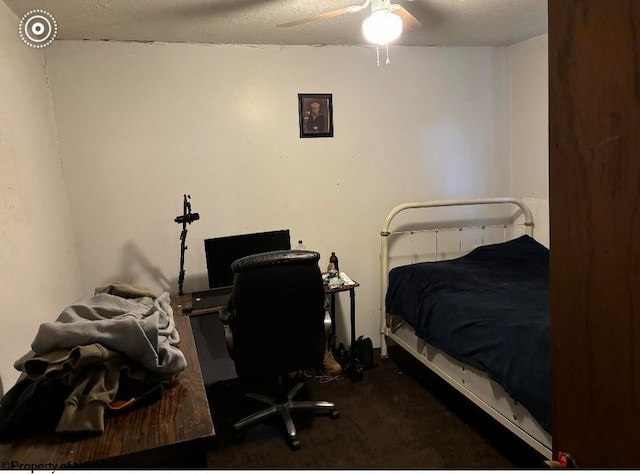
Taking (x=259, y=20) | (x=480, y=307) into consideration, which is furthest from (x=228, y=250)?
(x=480, y=307)

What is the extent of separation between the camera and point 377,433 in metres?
2.45

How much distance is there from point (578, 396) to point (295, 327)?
5.47ft

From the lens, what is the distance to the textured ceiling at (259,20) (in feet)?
7.38

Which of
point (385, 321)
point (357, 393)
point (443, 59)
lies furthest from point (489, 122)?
point (357, 393)

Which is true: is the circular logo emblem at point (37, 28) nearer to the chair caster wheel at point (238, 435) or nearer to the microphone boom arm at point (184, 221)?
the microphone boom arm at point (184, 221)

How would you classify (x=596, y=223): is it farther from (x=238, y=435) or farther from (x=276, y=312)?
(x=238, y=435)

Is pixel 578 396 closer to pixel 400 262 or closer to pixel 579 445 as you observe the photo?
pixel 579 445

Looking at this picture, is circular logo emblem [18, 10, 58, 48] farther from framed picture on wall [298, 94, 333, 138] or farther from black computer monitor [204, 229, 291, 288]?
framed picture on wall [298, 94, 333, 138]

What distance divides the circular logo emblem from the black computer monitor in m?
1.43

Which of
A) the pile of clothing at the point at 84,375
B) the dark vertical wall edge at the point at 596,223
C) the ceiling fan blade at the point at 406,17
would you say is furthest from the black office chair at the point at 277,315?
the dark vertical wall edge at the point at 596,223

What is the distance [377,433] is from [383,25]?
81.4 inches

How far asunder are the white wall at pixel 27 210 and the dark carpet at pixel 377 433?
1.14 m

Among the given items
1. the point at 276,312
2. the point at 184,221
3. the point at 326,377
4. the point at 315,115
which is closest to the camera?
the point at 276,312

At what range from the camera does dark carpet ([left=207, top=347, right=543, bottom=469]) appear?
2205 mm
